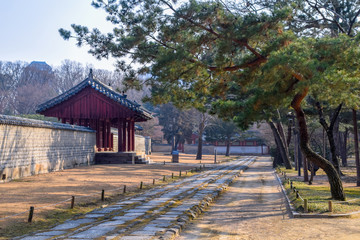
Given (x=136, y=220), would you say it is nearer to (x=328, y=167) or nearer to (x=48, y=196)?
(x=48, y=196)

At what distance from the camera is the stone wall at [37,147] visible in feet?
57.1

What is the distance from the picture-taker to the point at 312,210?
36.5ft

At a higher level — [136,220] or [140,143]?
[140,143]

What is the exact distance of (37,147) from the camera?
812 inches

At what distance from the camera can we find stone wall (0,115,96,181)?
17406 millimetres

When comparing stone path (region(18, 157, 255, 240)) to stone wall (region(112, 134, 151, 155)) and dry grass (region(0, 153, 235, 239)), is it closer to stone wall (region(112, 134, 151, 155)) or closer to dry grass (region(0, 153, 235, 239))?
dry grass (region(0, 153, 235, 239))

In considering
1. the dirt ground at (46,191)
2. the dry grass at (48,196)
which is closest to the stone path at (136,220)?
the dry grass at (48,196)

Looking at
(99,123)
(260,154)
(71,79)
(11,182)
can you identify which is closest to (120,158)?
(99,123)

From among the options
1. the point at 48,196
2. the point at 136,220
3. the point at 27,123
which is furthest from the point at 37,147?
the point at 136,220

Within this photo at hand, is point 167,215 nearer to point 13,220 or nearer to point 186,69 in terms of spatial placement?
point 13,220

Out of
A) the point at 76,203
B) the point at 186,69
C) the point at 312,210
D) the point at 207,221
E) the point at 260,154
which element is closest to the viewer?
the point at 207,221

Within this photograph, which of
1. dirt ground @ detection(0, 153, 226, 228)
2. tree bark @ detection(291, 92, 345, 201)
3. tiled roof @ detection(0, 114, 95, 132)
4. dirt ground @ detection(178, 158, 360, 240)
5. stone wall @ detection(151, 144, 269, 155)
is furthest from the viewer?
stone wall @ detection(151, 144, 269, 155)

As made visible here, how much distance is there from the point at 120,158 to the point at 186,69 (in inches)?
737

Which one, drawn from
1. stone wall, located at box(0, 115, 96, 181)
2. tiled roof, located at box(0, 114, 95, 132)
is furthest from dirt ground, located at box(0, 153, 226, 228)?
tiled roof, located at box(0, 114, 95, 132)
